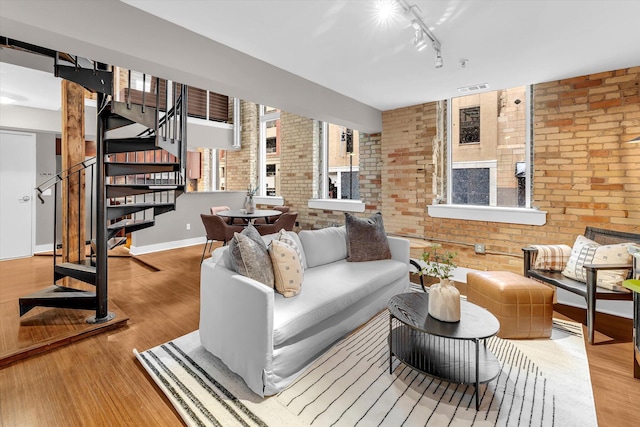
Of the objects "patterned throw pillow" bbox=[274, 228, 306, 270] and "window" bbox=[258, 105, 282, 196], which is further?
"window" bbox=[258, 105, 282, 196]

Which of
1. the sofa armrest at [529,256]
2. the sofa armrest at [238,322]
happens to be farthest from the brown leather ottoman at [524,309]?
the sofa armrest at [238,322]

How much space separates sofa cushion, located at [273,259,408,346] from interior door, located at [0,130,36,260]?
5.66 metres

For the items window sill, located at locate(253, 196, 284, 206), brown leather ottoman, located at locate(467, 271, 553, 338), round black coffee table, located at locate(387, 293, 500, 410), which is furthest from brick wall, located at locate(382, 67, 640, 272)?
window sill, located at locate(253, 196, 284, 206)

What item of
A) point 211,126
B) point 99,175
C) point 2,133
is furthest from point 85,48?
point 211,126

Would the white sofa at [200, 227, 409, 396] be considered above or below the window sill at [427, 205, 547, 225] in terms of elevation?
below

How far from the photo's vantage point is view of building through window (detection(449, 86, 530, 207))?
4.05 metres

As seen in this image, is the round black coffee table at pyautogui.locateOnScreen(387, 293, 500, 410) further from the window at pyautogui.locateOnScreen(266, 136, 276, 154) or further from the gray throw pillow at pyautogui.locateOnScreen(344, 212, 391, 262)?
the window at pyautogui.locateOnScreen(266, 136, 276, 154)

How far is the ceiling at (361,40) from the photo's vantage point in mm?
2188

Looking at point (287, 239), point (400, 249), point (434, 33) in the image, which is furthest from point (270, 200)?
point (434, 33)

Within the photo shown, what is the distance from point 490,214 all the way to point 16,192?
301 inches

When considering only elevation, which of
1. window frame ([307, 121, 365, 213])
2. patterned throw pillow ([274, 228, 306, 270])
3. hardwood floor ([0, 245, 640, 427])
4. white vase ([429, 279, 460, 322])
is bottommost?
hardwood floor ([0, 245, 640, 427])

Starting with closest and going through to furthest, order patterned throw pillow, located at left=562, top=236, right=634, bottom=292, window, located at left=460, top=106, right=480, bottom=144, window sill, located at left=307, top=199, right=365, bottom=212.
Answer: patterned throw pillow, located at left=562, top=236, right=634, bottom=292, window, located at left=460, top=106, right=480, bottom=144, window sill, located at left=307, top=199, right=365, bottom=212

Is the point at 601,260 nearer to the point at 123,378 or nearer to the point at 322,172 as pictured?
the point at 123,378

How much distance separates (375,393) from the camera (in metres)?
1.91
